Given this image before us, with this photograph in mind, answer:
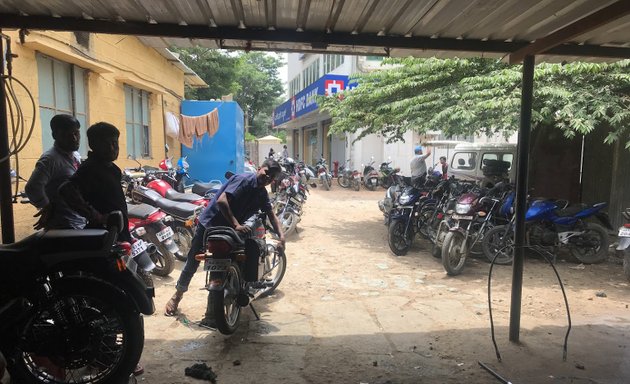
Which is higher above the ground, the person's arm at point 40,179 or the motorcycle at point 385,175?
the person's arm at point 40,179

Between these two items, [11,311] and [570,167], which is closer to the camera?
[11,311]

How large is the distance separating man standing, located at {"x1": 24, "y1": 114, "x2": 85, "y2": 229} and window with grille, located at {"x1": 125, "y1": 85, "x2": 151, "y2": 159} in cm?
683

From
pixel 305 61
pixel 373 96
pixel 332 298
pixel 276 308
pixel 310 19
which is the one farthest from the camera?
pixel 305 61

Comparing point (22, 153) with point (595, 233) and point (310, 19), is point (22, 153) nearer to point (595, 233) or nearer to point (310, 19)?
point (310, 19)

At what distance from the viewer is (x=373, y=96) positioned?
8633 mm

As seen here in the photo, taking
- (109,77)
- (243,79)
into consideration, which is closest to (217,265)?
(109,77)

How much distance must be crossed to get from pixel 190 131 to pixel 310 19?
1114 centimetres

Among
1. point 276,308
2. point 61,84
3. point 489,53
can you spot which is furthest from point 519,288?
point 61,84

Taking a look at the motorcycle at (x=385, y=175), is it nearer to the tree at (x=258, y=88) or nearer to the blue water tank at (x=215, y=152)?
the blue water tank at (x=215, y=152)

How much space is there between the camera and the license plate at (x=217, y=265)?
3.55 m

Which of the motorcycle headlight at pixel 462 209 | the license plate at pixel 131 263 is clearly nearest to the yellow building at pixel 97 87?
the license plate at pixel 131 263

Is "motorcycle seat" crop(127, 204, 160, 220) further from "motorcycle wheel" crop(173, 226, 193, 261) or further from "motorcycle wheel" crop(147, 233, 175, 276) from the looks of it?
"motorcycle wheel" crop(173, 226, 193, 261)

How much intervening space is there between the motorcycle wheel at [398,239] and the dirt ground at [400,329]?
453 mm

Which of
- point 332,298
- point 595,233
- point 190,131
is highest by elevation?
point 190,131
